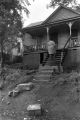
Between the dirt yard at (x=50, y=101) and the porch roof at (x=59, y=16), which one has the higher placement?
the porch roof at (x=59, y=16)

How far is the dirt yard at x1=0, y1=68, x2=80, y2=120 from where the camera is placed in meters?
7.18

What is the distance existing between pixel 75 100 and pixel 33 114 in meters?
1.96

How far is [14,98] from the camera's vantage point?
9414mm

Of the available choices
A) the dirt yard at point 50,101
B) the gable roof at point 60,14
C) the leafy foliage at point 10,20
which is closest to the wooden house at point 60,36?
the gable roof at point 60,14

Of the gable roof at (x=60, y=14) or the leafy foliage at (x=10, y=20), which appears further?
the gable roof at (x=60, y=14)

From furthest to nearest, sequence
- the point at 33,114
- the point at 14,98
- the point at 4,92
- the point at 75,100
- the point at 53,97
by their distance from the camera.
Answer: the point at 4,92 < the point at 14,98 < the point at 53,97 < the point at 75,100 < the point at 33,114

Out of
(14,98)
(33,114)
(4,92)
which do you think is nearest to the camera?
(33,114)

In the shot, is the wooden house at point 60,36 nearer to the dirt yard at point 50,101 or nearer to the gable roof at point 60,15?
the gable roof at point 60,15

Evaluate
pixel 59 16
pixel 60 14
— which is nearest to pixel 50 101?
pixel 59 16

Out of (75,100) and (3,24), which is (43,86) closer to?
(75,100)

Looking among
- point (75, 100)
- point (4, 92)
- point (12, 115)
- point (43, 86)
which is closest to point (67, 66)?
point (43, 86)

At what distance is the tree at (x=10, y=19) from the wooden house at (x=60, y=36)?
2020 millimetres

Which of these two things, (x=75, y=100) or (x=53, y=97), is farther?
(x=53, y=97)

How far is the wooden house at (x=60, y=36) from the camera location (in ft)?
47.3
